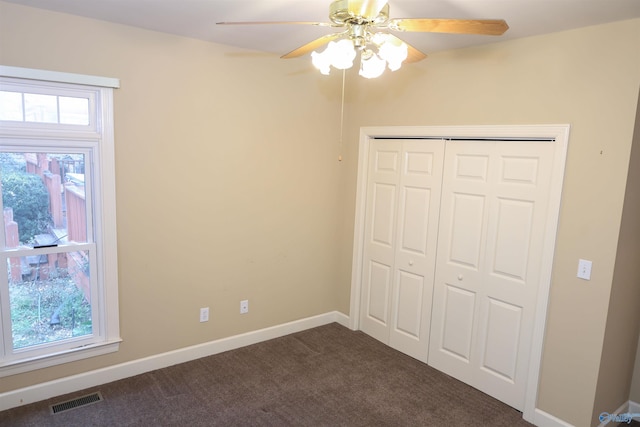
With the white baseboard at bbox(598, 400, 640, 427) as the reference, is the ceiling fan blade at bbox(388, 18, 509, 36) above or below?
above

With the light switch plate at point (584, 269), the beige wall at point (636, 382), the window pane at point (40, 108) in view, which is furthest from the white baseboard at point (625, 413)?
the window pane at point (40, 108)

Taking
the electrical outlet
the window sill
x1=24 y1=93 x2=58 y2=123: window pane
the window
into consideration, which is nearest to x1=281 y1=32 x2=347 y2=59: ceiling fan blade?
the window

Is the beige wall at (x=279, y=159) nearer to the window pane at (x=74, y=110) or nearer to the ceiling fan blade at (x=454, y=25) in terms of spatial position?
the window pane at (x=74, y=110)

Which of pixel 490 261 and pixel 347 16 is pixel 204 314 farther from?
pixel 347 16

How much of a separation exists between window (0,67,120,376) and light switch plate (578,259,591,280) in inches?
120

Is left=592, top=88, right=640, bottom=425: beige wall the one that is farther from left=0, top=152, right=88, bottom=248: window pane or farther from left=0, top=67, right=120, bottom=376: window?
left=0, top=152, right=88, bottom=248: window pane

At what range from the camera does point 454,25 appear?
65.4 inches

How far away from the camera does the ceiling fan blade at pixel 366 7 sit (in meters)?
1.54

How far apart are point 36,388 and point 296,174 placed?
2.47 metres

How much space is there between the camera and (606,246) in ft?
8.20

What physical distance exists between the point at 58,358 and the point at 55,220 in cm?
93

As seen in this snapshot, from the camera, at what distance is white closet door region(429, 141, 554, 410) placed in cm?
287

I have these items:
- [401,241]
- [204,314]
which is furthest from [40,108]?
[401,241]

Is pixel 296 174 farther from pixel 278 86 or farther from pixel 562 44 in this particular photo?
pixel 562 44
